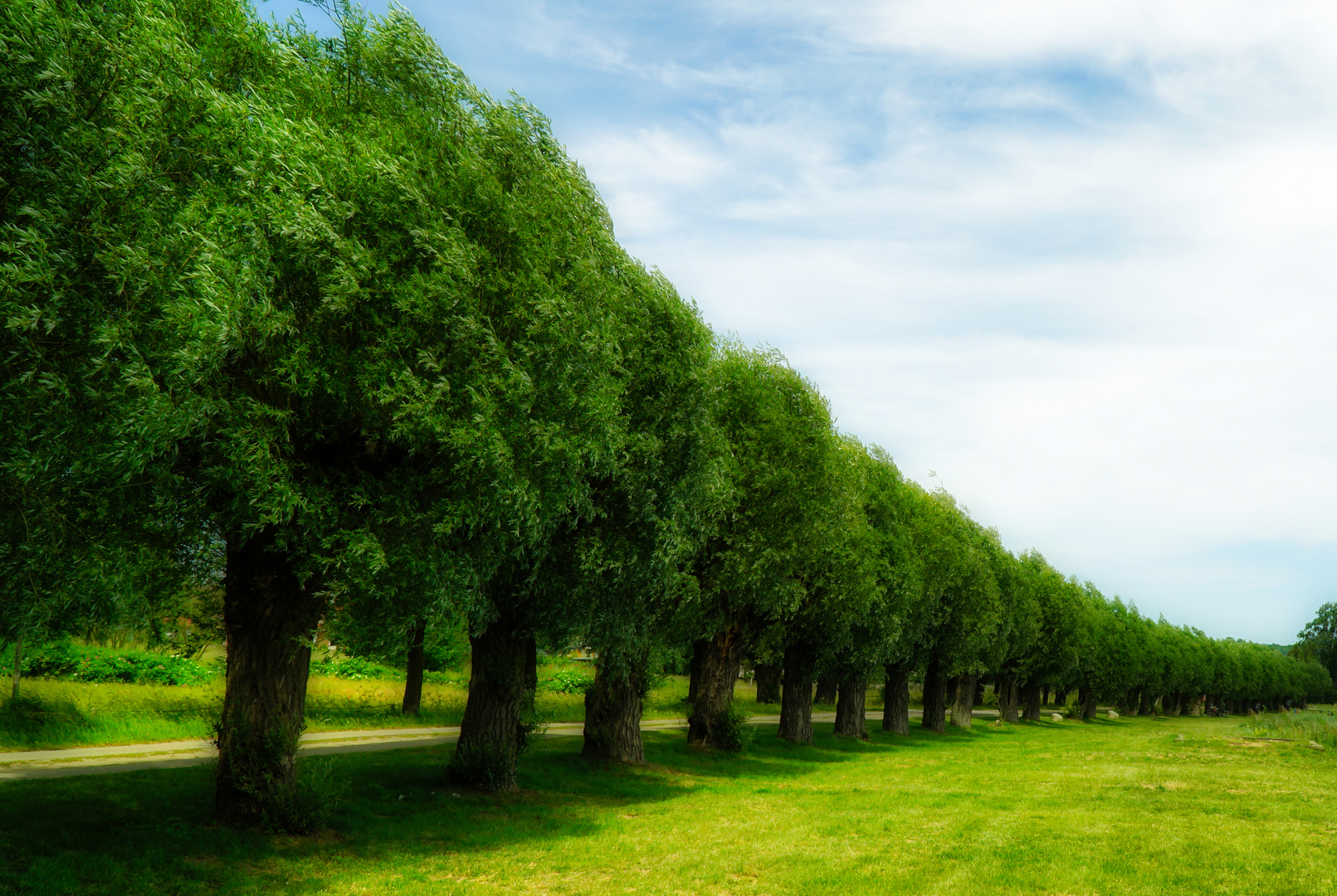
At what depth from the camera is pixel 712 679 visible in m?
36.0

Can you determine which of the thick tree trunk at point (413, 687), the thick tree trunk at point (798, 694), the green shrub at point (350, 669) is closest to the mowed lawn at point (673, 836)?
the thick tree trunk at point (798, 694)

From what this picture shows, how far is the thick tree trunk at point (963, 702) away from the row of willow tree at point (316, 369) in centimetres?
4441

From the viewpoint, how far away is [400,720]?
37.3 m

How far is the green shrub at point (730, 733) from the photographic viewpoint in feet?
115

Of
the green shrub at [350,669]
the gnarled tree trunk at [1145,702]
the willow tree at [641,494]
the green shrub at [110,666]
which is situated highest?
the willow tree at [641,494]

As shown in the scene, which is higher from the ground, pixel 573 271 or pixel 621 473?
pixel 573 271

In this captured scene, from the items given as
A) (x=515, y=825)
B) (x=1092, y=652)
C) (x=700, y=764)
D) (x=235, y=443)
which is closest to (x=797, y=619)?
(x=700, y=764)

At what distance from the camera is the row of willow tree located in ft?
37.7

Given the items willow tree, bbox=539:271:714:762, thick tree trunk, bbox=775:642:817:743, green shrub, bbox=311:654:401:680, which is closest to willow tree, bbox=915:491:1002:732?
thick tree trunk, bbox=775:642:817:743

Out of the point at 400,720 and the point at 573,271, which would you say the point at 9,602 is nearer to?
the point at 573,271

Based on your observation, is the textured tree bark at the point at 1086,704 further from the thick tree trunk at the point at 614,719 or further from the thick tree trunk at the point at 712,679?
the thick tree trunk at the point at 614,719

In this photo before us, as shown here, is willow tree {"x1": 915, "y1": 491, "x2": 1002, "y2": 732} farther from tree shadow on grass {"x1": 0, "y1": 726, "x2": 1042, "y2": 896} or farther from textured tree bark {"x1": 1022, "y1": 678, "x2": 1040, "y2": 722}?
textured tree bark {"x1": 1022, "y1": 678, "x2": 1040, "y2": 722}

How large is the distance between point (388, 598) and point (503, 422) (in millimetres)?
3726

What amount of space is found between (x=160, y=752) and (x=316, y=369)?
1625 cm
